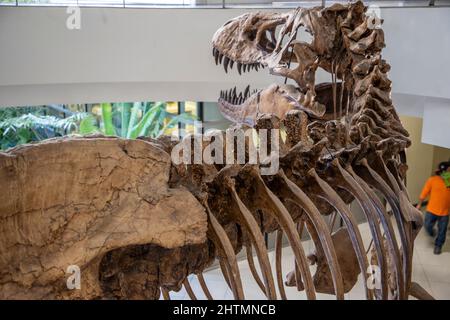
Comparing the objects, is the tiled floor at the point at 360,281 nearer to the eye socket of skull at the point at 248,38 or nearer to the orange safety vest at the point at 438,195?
the orange safety vest at the point at 438,195

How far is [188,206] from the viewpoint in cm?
162

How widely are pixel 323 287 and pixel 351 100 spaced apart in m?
1.14

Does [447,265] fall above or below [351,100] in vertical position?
below

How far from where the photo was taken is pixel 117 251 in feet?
5.15

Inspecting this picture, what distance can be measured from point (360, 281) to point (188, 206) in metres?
4.26

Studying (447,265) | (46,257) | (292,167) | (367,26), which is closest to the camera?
(46,257)

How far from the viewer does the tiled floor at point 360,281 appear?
4871 millimetres

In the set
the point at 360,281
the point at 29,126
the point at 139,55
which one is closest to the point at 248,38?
the point at 139,55

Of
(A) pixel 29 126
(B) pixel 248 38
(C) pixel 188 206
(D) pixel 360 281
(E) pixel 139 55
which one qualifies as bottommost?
(D) pixel 360 281

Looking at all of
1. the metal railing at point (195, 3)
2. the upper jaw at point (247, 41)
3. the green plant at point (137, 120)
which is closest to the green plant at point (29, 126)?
the green plant at point (137, 120)

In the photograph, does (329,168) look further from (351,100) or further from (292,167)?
(351,100)

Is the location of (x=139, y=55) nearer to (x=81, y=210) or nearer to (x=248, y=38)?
(x=248, y=38)

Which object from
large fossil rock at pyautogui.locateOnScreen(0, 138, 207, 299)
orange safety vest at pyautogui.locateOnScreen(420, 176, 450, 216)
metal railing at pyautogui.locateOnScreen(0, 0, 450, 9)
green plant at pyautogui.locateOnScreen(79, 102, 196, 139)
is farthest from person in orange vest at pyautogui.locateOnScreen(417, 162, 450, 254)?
large fossil rock at pyautogui.locateOnScreen(0, 138, 207, 299)
